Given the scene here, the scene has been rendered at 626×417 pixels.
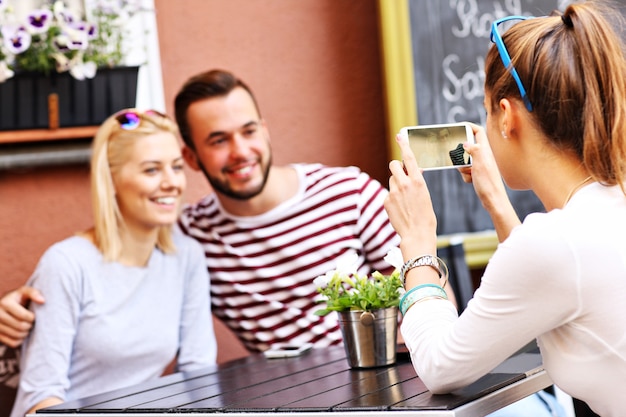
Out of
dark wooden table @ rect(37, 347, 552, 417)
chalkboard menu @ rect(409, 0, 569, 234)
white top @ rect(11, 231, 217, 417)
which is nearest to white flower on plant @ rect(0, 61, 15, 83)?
white top @ rect(11, 231, 217, 417)

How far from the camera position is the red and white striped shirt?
9.03 ft

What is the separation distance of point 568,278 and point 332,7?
216 centimetres

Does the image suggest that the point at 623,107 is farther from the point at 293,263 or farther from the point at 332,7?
the point at 332,7

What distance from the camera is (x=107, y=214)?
266 centimetres

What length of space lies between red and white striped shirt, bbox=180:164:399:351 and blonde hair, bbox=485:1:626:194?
1292 mm

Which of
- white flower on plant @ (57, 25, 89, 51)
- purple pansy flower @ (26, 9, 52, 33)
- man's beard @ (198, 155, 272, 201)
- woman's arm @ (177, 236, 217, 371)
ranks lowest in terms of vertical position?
woman's arm @ (177, 236, 217, 371)

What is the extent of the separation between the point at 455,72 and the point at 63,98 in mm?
1353

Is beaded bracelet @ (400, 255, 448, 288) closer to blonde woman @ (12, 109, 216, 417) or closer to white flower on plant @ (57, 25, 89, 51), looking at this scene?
blonde woman @ (12, 109, 216, 417)

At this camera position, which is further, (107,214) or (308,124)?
(308,124)

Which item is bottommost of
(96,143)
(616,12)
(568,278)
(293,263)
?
(293,263)

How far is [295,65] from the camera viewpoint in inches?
133

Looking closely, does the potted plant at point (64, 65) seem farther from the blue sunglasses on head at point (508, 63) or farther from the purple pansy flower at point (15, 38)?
the blue sunglasses on head at point (508, 63)

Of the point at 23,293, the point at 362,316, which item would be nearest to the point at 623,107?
the point at 362,316

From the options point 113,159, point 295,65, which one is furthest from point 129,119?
point 295,65
